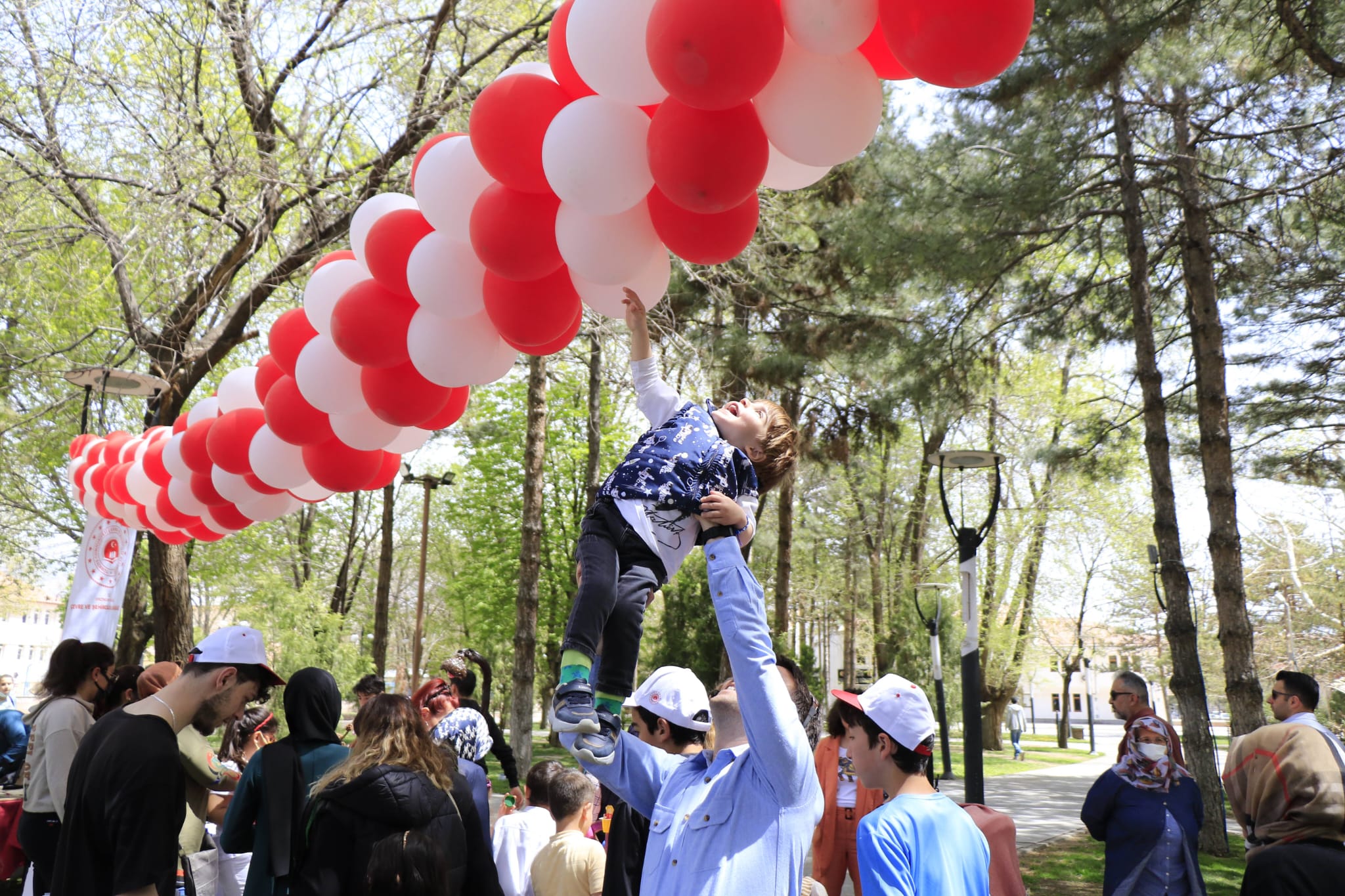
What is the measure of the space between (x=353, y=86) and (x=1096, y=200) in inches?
339

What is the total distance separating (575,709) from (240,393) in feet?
12.7

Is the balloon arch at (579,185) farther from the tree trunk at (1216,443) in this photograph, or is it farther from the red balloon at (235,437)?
the tree trunk at (1216,443)

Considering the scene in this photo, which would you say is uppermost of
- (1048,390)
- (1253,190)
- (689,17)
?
(1048,390)

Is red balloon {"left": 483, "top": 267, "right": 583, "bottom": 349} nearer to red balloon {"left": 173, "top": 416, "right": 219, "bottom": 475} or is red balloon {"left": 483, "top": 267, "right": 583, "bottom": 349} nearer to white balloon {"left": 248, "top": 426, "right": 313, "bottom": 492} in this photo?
white balloon {"left": 248, "top": 426, "right": 313, "bottom": 492}

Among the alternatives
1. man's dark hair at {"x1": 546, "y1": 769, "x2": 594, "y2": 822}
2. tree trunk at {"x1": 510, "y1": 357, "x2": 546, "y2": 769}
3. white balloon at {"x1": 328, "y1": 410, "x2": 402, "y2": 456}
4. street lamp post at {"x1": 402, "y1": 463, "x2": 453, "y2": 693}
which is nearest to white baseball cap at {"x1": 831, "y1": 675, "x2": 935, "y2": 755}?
man's dark hair at {"x1": 546, "y1": 769, "x2": 594, "y2": 822}

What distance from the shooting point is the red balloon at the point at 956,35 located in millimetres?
2432

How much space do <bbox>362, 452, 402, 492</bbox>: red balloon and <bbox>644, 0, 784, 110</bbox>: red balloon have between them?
3147 mm

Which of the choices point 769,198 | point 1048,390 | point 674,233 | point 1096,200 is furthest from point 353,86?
point 1048,390

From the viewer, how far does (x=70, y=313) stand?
49.6ft

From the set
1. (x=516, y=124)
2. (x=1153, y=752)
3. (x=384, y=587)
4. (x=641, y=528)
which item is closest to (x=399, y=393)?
(x=516, y=124)

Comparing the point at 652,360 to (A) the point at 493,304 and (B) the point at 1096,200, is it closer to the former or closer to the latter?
(A) the point at 493,304

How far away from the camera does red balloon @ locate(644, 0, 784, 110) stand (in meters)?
2.58

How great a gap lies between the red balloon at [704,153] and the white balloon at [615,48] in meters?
0.10

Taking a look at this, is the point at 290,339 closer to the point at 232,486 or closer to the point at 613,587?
the point at 232,486
